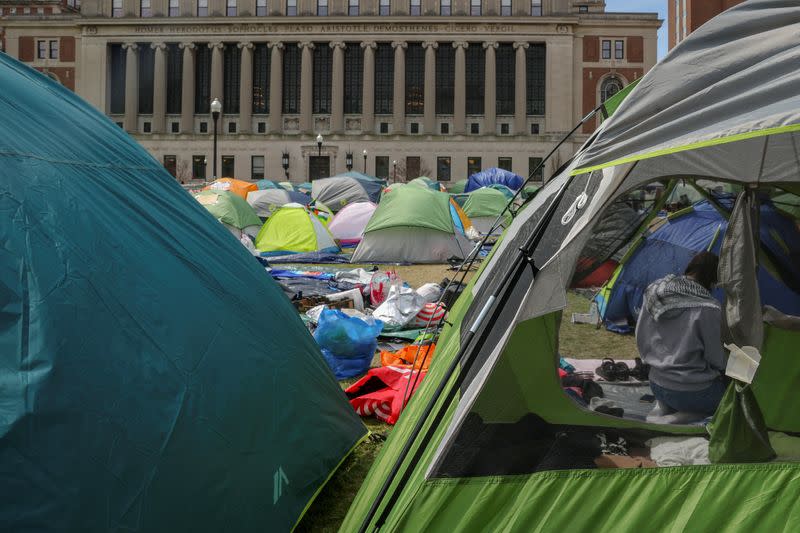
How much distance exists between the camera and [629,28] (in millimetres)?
Answer: 58438

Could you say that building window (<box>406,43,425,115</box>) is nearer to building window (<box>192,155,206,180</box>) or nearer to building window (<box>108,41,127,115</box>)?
building window (<box>192,155,206,180</box>)

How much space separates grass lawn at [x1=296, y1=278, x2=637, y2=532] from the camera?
3.50 m

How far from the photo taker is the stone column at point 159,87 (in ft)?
198

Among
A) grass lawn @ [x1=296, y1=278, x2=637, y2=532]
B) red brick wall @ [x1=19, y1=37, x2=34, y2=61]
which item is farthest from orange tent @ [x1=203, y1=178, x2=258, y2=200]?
red brick wall @ [x1=19, y1=37, x2=34, y2=61]

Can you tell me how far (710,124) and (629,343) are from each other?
184cm

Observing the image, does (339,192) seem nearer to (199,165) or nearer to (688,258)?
(688,258)

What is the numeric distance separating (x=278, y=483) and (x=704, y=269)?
7.69ft

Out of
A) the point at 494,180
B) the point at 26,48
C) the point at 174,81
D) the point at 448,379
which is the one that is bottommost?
the point at 448,379

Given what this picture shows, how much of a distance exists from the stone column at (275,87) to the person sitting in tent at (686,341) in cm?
5908

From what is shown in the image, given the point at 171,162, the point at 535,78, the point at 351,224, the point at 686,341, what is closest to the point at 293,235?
the point at 351,224

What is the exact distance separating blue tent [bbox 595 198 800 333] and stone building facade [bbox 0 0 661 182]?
176 ft

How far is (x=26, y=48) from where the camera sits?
62.6m

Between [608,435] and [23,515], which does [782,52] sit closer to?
[608,435]

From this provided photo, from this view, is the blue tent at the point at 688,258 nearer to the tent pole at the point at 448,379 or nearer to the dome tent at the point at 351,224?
the tent pole at the point at 448,379
